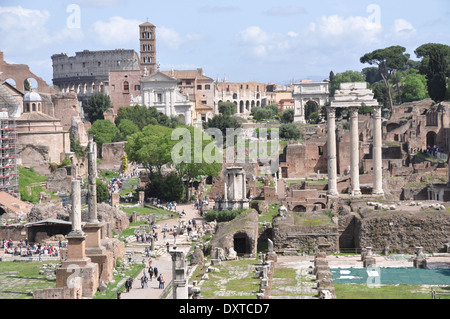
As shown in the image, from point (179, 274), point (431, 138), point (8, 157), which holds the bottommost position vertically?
point (179, 274)

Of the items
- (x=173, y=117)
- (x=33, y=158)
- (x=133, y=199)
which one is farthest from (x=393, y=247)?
(x=173, y=117)

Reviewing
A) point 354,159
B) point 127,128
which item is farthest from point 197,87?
point 354,159

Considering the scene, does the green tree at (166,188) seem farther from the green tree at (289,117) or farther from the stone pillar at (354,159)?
the green tree at (289,117)

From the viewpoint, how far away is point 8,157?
58.0 meters

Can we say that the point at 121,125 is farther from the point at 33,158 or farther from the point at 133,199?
the point at 133,199

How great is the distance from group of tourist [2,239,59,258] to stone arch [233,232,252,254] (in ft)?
26.7

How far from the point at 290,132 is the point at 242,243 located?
160ft

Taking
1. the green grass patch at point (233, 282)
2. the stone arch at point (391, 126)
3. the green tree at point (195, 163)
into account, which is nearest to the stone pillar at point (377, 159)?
the green grass patch at point (233, 282)

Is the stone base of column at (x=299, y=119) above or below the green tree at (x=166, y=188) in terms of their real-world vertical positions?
above

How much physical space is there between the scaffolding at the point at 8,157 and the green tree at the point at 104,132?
57.2 feet

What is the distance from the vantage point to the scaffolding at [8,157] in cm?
5588

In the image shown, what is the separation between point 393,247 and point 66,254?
41.5 ft

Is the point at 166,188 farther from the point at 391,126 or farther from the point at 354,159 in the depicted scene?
the point at 391,126

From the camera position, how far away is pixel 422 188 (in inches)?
1977
